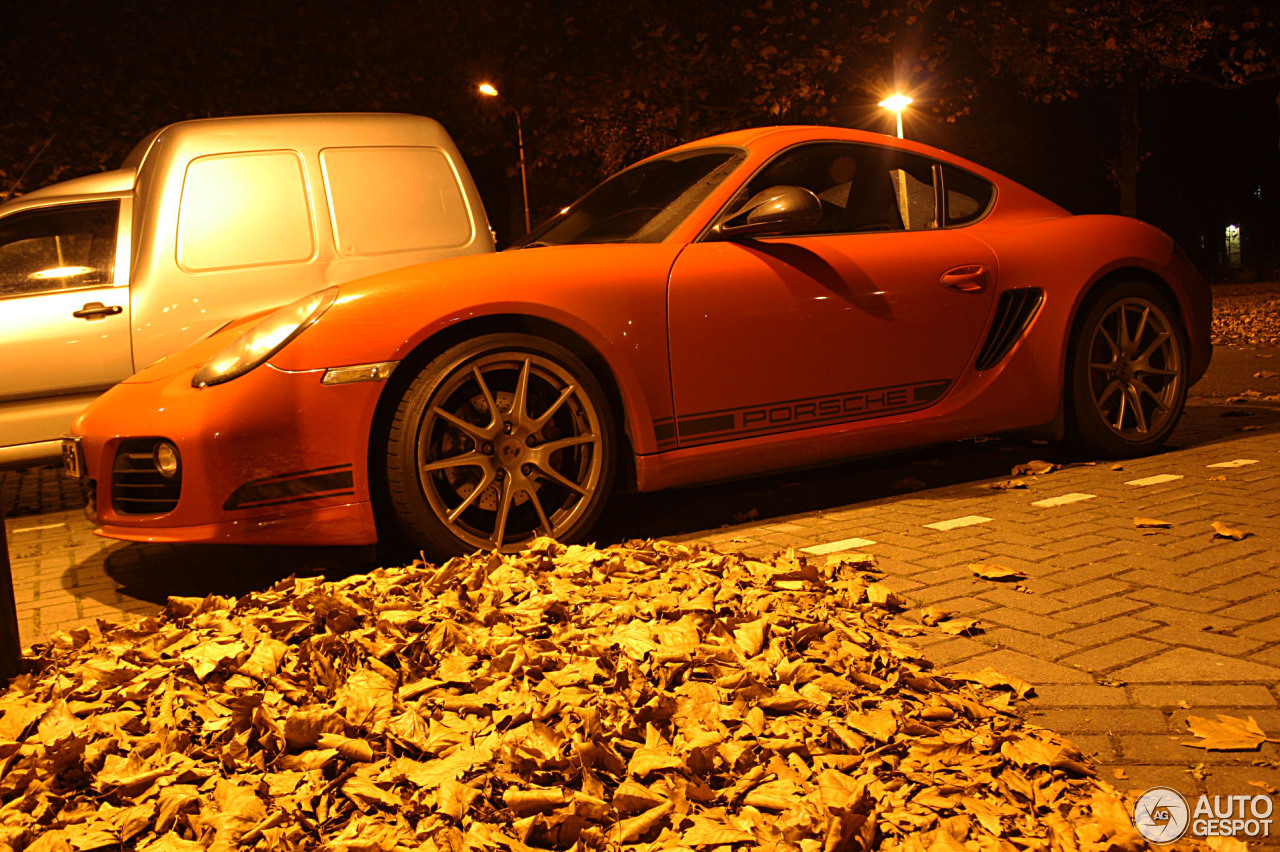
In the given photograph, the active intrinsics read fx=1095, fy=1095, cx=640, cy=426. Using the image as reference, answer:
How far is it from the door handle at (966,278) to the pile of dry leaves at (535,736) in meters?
1.83

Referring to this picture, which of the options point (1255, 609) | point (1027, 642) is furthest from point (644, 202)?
point (1255, 609)

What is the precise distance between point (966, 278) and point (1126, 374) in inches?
44.2

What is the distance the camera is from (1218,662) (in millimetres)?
2703

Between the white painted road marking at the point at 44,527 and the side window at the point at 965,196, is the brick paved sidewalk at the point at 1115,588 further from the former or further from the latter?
the white painted road marking at the point at 44,527

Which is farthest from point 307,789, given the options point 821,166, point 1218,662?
point 821,166

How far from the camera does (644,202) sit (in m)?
4.60

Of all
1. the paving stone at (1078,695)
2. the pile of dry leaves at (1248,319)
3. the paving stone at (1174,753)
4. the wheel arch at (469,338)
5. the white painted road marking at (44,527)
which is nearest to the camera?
the paving stone at (1174,753)

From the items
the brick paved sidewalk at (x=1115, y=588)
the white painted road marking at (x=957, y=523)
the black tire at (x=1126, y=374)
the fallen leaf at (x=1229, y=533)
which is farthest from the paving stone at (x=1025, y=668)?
the black tire at (x=1126, y=374)

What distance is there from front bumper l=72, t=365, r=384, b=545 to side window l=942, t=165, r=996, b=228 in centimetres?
270

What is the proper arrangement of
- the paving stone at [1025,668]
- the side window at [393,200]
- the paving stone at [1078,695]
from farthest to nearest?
the side window at [393,200]
the paving stone at [1025,668]
the paving stone at [1078,695]

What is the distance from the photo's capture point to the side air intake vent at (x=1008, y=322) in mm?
4719

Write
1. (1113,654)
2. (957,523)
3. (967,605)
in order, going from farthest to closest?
1. (957,523)
2. (967,605)
3. (1113,654)

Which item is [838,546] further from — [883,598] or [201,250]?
[201,250]

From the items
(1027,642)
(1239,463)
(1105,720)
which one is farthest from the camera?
(1239,463)
